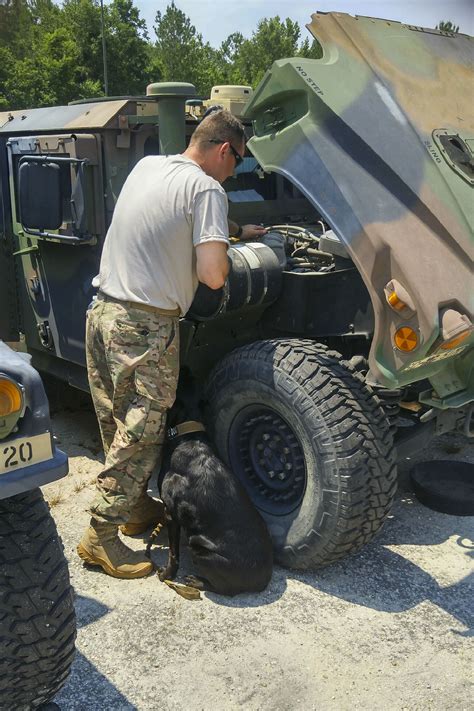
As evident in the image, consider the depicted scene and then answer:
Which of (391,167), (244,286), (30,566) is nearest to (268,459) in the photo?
(244,286)

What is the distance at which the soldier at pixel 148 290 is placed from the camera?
3021 mm

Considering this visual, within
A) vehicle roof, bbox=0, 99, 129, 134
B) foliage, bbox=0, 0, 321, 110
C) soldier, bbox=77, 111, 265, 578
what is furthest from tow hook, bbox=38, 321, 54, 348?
foliage, bbox=0, 0, 321, 110

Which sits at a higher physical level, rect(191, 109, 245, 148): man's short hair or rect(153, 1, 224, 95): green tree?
rect(153, 1, 224, 95): green tree

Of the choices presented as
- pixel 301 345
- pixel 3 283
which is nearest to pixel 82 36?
pixel 3 283

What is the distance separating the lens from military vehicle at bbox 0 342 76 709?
6.39 ft

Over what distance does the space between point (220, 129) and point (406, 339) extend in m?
1.11

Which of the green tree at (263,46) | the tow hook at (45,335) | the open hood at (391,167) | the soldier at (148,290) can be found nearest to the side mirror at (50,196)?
the tow hook at (45,335)

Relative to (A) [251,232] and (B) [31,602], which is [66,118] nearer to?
(A) [251,232]

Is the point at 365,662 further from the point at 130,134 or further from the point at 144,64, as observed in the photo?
the point at 144,64

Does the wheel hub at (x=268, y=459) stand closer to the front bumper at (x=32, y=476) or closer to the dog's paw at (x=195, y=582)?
the dog's paw at (x=195, y=582)

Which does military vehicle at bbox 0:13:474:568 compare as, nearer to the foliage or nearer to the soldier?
the soldier

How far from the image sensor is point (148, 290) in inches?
123

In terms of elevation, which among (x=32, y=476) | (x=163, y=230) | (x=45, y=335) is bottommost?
(x=45, y=335)

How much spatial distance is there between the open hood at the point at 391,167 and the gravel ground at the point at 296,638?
0.85 m
